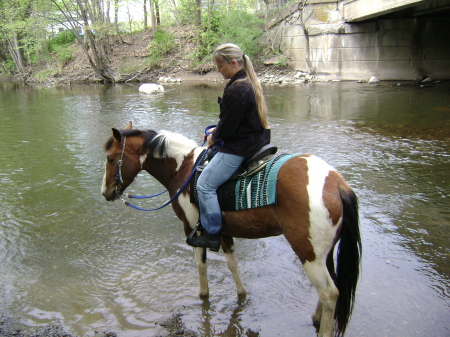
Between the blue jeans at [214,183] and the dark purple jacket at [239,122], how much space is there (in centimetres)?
9

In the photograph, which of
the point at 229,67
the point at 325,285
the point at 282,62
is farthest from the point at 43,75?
the point at 325,285

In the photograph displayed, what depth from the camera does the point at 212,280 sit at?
457 centimetres

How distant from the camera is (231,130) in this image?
3361 mm

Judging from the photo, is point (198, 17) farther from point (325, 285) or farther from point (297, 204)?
point (325, 285)

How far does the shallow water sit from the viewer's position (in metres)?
3.88

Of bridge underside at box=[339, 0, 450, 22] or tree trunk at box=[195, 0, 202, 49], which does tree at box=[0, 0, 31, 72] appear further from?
bridge underside at box=[339, 0, 450, 22]

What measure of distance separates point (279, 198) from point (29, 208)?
534cm

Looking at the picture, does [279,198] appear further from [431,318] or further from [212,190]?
[431,318]

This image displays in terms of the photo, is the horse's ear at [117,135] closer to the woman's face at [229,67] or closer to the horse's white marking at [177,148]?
the horse's white marking at [177,148]

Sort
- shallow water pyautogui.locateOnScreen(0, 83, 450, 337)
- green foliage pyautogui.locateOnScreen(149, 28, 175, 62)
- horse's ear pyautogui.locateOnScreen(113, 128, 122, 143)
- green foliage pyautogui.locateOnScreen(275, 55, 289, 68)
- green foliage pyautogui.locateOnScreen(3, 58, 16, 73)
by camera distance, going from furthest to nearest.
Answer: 1. green foliage pyautogui.locateOnScreen(3, 58, 16, 73)
2. green foliage pyautogui.locateOnScreen(149, 28, 175, 62)
3. green foliage pyautogui.locateOnScreen(275, 55, 289, 68)
4. shallow water pyautogui.locateOnScreen(0, 83, 450, 337)
5. horse's ear pyautogui.locateOnScreen(113, 128, 122, 143)

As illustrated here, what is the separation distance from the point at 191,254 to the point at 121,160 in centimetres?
187

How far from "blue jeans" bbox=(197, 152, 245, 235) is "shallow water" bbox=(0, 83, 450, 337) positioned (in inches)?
42.9

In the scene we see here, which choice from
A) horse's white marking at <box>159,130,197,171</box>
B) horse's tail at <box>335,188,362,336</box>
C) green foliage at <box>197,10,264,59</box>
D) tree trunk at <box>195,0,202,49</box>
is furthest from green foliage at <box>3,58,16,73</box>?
horse's tail at <box>335,188,362,336</box>

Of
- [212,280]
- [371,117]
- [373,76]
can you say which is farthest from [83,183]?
[373,76]
